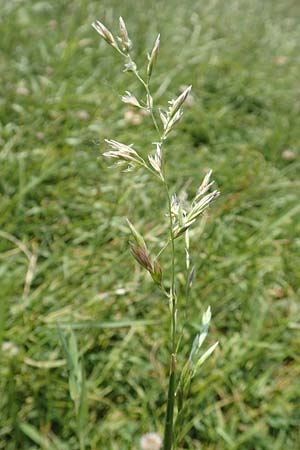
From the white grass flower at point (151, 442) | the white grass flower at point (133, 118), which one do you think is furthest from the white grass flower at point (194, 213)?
the white grass flower at point (133, 118)

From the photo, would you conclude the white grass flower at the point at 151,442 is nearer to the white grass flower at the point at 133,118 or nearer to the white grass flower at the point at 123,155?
the white grass flower at the point at 123,155

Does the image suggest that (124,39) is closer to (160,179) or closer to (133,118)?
(160,179)

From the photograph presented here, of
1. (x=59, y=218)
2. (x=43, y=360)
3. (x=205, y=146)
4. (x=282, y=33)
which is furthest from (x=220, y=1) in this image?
(x=43, y=360)

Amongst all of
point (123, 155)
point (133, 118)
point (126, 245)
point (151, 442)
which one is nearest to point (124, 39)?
point (123, 155)

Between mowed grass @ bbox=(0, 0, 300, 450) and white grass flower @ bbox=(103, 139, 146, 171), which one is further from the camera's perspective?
mowed grass @ bbox=(0, 0, 300, 450)

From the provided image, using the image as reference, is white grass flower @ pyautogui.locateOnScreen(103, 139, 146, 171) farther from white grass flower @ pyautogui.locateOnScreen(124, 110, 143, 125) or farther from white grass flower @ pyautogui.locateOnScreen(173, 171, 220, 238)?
white grass flower @ pyautogui.locateOnScreen(124, 110, 143, 125)

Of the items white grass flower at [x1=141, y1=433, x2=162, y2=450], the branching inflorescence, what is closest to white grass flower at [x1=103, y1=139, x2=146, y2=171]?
the branching inflorescence

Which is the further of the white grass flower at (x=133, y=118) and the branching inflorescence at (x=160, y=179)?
the white grass flower at (x=133, y=118)
